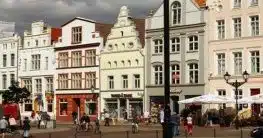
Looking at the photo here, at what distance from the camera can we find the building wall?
196 feet

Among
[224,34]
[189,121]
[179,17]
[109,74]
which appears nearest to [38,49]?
[109,74]

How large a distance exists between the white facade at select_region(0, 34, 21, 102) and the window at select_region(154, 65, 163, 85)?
2556 centimetres

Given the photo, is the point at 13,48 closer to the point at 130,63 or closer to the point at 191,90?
the point at 130,63

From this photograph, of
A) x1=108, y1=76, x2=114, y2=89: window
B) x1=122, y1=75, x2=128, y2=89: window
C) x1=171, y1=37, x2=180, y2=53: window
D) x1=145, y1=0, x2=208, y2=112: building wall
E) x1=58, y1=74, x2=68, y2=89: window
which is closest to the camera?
x1=145, y1=0, x2=208, y2=112: building wall

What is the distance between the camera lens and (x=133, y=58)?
2635 inches

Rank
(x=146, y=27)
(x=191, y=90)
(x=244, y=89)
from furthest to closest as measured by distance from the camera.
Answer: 1. (x=146, y=27)
2. (x=191, y=90)
3. (x=244, y=89)

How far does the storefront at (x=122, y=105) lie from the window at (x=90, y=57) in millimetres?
5030

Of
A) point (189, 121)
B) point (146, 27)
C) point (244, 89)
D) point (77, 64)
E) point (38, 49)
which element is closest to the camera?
point (189, 121)

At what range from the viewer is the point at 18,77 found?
268ft

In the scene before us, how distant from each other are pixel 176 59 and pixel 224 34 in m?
6.36

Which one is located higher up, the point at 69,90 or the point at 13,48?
the point at 13,48

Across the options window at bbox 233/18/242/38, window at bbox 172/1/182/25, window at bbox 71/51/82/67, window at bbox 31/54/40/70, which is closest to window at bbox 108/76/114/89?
window at bbox 71/51/82/67

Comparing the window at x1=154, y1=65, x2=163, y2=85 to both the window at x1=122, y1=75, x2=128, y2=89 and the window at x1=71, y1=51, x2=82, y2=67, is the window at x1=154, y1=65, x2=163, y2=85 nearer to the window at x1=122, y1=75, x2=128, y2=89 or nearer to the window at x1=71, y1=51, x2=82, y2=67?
the window at x1=122, y1=75, x2=128, y2=89

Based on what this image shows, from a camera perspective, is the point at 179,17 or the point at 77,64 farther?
the point at 77,64
